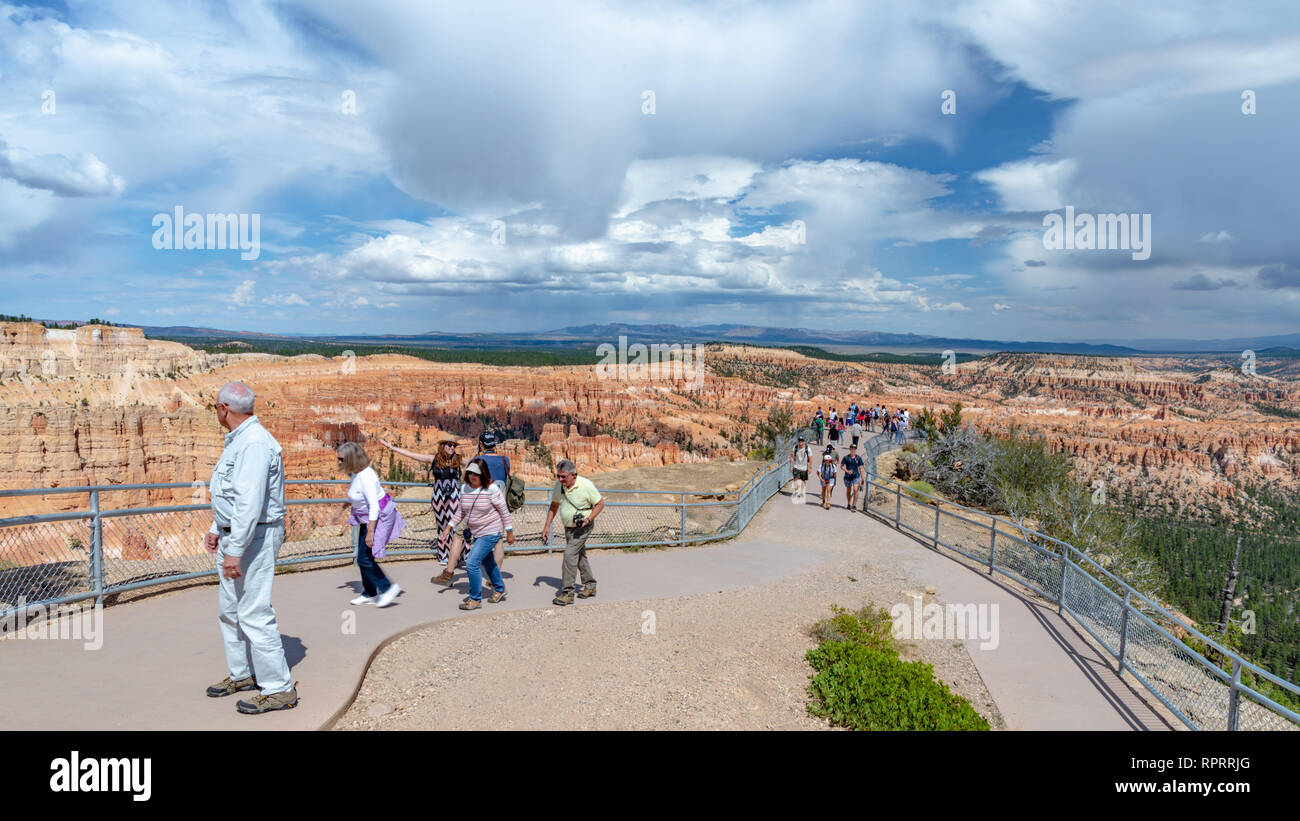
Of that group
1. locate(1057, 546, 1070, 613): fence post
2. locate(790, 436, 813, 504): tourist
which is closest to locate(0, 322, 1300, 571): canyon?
locate(790, 436, 813, 504): tourist

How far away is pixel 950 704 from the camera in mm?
5707

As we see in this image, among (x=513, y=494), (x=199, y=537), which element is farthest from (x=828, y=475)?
(x=199, y=537)

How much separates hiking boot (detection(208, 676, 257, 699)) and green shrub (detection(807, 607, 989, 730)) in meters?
4.31

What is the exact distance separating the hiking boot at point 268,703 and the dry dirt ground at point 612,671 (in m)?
0.37

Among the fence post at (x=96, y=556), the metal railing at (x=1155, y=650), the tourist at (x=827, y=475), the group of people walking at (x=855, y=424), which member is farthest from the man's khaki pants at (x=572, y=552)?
the group of people walking at (x=855, y=424)

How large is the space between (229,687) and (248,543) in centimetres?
124

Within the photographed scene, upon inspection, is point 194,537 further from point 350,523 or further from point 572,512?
point 572,512

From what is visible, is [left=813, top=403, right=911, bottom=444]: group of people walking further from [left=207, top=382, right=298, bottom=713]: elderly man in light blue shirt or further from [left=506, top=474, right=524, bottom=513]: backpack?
[left=207, top=382, right=298, bottom=713]: elderly man in light blue shirt

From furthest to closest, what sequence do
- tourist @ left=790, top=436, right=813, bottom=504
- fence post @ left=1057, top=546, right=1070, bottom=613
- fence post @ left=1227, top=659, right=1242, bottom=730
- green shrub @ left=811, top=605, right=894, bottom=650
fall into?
tourist @ left=790, top=436, right=813, bottom=504 → fence post @ left=1057, top=546, right=1070, bottom=613 → green shrub @ left=811, top=605, right=894, bottom=650 → fence post @ left=1227, top=659, right=1242, bottom=730

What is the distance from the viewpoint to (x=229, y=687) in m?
4.75

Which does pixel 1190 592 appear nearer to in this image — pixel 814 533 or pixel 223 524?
pixel 814 533

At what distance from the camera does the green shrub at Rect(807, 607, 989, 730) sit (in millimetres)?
5469

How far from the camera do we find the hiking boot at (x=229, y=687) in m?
4.71

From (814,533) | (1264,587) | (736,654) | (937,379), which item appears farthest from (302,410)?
(937,379)
